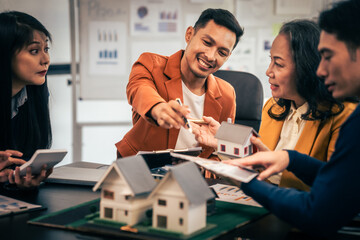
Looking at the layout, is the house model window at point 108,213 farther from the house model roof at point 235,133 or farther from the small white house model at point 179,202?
the house model roof at point 235,133

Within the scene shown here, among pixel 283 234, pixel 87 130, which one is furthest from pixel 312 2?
pixel 283 234

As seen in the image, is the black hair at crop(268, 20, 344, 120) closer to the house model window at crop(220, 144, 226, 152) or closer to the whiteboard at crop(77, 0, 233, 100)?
the house model window at crop(220, 144, 226, 152)

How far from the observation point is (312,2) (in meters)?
4.25

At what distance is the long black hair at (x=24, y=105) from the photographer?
1.95 m

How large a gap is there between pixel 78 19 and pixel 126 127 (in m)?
1.18

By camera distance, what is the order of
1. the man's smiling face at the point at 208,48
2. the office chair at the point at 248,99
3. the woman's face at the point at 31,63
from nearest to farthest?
the woman's face at the point at 31,63
the man's smiling face at the point at 208,48
the office chair at the point at 248,99

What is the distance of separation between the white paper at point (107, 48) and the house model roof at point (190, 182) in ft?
9.89

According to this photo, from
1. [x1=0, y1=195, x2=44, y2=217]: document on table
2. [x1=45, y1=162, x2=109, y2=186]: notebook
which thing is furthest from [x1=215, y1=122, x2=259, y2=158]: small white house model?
[x1=0, y1=195, x2=44, y2=217]: document on table

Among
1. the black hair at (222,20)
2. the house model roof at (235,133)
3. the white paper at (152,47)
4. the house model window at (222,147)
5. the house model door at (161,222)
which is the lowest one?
the house model door at (161,222)

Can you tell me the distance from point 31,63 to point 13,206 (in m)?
0.86

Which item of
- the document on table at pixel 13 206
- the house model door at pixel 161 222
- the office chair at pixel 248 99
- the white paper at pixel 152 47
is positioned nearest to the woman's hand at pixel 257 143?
the house model door at pixel 161 222

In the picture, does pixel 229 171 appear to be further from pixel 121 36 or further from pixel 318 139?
pixel 121 36

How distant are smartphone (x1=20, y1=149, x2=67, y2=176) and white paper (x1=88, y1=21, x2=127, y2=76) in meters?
2.54

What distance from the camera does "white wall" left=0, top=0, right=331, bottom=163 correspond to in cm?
418
